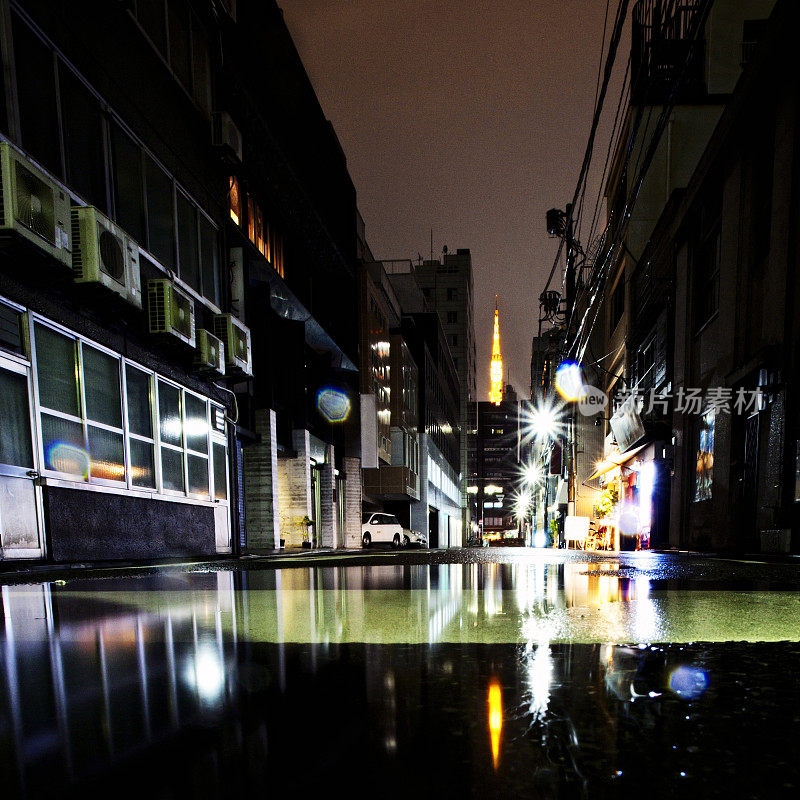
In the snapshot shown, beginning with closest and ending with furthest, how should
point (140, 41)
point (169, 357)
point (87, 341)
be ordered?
point (87, 341) < point (140, 41) < point (169, 357)

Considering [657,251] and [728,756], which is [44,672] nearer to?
[728,756]

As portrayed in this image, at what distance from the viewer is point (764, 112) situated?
10688 millimetres

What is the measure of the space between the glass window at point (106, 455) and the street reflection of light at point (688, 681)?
27.3 feet

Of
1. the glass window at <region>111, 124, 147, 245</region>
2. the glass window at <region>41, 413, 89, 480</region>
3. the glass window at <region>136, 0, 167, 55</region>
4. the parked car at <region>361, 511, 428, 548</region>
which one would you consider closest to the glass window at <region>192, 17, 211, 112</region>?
the glass window at <region>136, 0, 167, 55</region>

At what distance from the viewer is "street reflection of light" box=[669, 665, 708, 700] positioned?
34.5 inches

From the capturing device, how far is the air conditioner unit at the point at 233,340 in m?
11.9

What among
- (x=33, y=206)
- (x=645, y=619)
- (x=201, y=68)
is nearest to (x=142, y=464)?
(x=33, y=206)

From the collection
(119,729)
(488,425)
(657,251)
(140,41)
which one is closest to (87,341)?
(140,41)

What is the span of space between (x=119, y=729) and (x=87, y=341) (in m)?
8.39

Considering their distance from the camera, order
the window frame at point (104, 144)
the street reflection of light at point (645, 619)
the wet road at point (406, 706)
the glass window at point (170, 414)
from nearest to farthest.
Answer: the wet road at point (406, 706)
the street reflection of light at point (645, 619)
the window frame at point (104, 144)
the glass window at point (170, 414)

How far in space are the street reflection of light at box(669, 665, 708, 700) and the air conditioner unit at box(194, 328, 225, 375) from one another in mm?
10687

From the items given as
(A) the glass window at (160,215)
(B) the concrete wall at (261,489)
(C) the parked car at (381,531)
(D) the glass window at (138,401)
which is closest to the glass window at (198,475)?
(D) the glass window at (138,401)

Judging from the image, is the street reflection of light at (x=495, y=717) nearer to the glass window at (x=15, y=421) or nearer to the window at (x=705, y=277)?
the glass window at (x=15, y=421)

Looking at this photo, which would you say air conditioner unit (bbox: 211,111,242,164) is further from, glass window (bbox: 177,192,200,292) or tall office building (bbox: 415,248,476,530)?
tall office building (bbox: 415,248,476,530)
